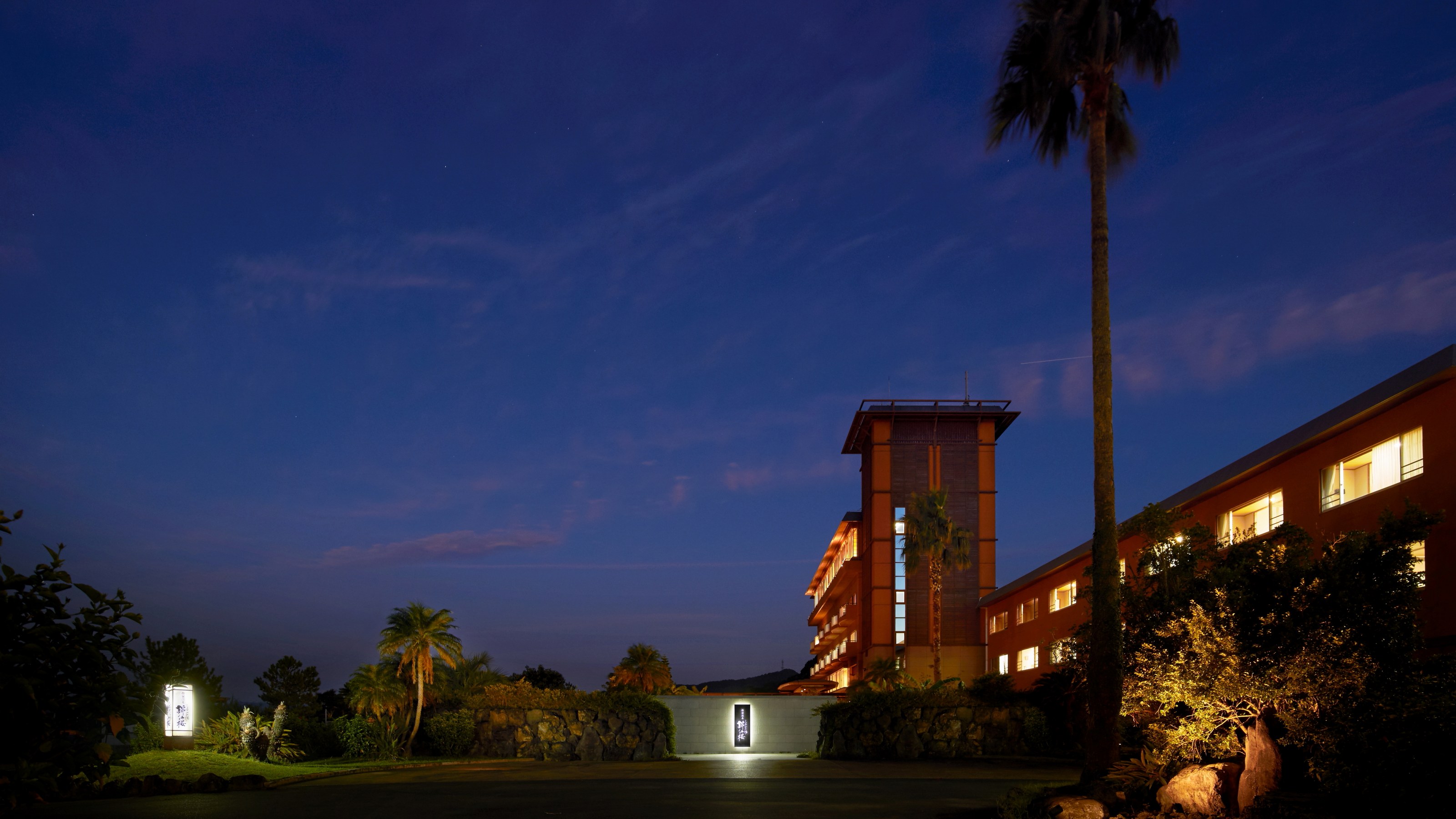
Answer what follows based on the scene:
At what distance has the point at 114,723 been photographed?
4.58 metres

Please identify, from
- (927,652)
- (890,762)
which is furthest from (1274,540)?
(927,652)

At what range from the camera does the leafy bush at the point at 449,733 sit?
39.3 meters

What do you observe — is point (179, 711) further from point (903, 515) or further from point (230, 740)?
point (903, 515)

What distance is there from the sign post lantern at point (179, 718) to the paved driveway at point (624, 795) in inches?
223

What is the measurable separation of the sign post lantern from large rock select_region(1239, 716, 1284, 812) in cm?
2795

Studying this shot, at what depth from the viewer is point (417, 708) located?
127ft

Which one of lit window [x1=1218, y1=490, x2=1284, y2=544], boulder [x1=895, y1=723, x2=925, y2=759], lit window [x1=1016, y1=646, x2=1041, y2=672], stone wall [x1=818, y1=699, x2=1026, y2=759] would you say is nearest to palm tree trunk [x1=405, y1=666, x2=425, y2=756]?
stone wall [x1=818, y1=699, x2=1026, y2=759]

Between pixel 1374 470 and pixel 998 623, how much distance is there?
4007 centimetres

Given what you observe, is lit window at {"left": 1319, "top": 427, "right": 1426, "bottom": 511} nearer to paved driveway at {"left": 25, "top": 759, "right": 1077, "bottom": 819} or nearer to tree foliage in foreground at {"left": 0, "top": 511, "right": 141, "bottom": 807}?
paved driveway at {"left": 25, "top": 759, "right": 1077, "bottom": 819}

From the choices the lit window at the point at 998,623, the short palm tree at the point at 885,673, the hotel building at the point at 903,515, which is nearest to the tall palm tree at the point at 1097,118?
the short palm tree at the point at 885,673

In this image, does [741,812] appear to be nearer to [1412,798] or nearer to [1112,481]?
[1112,481]

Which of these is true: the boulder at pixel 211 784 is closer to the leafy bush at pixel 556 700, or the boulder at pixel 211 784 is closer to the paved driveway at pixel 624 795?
the paved driveway at pixel 624 795

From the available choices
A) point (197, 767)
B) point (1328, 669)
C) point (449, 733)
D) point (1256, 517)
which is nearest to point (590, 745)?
point (449, 733)

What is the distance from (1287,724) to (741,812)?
8.64 meters
